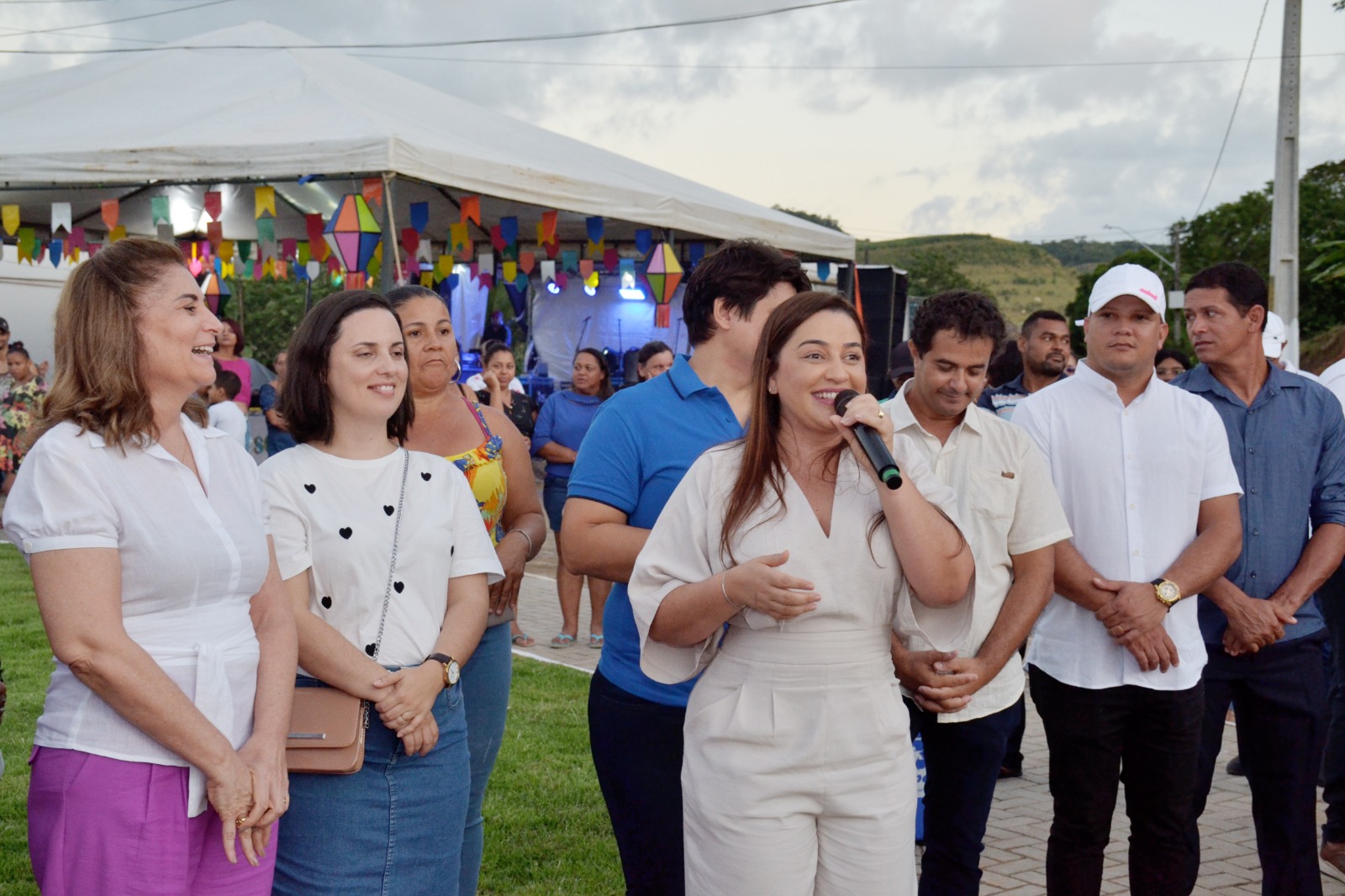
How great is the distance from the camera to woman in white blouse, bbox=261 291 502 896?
261 centimetres

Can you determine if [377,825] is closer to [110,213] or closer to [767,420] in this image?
[767,420]

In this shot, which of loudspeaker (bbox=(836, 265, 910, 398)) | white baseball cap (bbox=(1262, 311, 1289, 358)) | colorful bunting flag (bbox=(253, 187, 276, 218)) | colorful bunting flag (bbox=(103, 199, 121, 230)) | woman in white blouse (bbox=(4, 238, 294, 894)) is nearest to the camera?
woman in white blouse (bbox=(4, 238, 294, 894))

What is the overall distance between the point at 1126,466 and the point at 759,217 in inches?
300

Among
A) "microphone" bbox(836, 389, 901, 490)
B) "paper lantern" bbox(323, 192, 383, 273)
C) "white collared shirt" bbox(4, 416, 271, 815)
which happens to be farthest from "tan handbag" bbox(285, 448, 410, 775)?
"paper lantern" bbox(323, 192, 383, 273)

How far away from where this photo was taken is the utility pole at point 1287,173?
1382 cm

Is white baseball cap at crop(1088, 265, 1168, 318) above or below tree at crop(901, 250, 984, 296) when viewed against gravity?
below

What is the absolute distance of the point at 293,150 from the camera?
743 centimetres

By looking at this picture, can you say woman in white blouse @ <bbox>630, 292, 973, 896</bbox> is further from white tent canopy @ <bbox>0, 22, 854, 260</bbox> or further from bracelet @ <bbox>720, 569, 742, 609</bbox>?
white tent canopy @ <bbox>0, 22, 854, 260</bbox>

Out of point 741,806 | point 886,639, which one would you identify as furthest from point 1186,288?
point 741,806

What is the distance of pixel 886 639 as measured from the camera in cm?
252

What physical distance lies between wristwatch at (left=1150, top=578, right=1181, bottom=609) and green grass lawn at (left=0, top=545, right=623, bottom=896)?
2191 mm

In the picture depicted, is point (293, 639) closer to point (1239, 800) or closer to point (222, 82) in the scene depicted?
point (1239, 800)

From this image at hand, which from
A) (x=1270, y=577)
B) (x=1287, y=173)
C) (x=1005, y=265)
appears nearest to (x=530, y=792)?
(x=1270, y=577)

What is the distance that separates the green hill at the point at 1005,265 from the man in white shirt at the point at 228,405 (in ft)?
358
